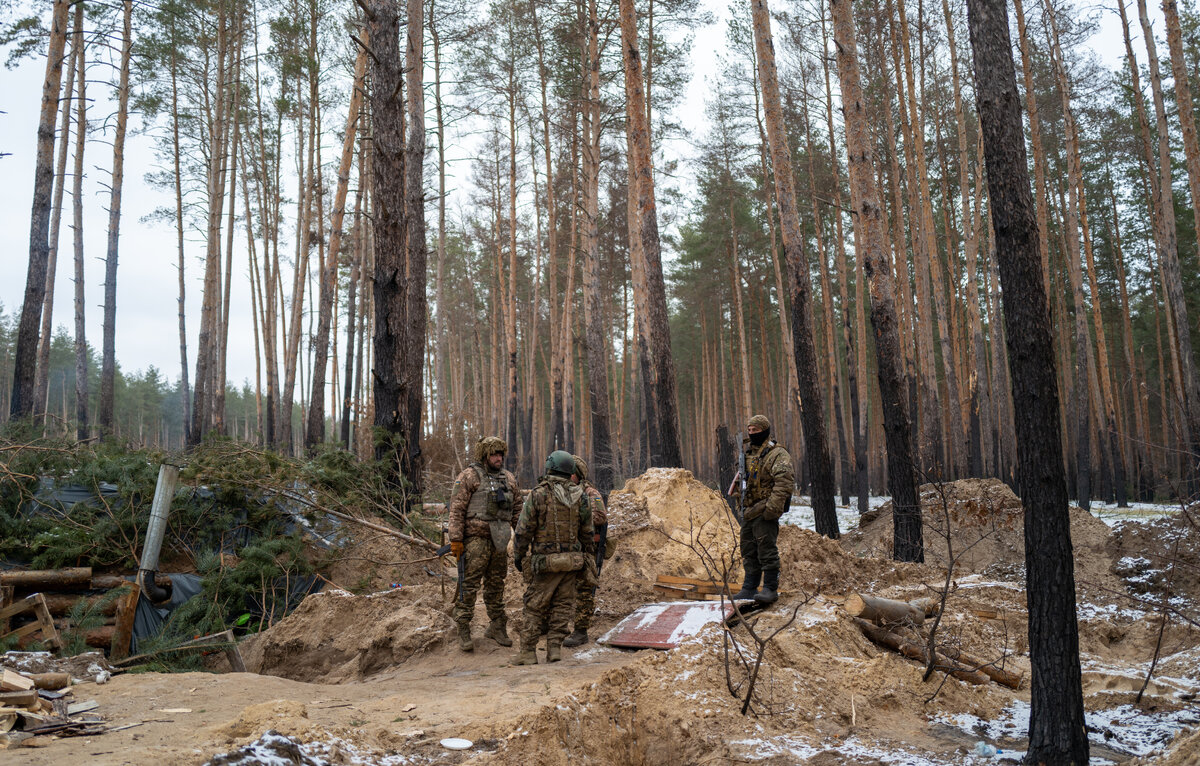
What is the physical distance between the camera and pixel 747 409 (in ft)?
89.5

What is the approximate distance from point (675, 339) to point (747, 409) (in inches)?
617

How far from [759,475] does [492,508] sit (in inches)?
91.0

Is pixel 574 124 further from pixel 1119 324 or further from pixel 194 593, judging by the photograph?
pixel 1119 324

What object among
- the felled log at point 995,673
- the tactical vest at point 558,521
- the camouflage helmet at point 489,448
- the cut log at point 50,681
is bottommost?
the felled log at point 995,673

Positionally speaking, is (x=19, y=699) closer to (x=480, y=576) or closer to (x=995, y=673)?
(x=480, y=576)

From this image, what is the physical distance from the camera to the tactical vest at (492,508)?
648cm

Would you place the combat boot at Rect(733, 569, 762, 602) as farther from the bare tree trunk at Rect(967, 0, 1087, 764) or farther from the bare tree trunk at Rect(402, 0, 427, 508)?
the bare tree trunk at Rect(402, 0, 427, 508)

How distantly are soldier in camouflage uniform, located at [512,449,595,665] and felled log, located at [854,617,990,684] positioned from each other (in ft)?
7.62

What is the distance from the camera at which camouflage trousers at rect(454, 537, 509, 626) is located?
6.48m

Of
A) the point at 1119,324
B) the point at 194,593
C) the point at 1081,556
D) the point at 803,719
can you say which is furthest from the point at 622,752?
the point at 1119,324

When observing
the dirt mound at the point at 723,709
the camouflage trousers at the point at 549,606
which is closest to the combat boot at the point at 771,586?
the dirt mound at the point at 723,709

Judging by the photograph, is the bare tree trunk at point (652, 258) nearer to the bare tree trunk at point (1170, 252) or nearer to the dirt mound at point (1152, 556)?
the dirt mound at point (1152, 556)

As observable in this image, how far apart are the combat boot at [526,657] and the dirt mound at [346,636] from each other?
3.29ft

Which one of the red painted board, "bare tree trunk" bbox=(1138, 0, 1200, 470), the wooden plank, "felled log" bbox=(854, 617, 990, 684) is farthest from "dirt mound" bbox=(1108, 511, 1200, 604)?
the wooden plank
